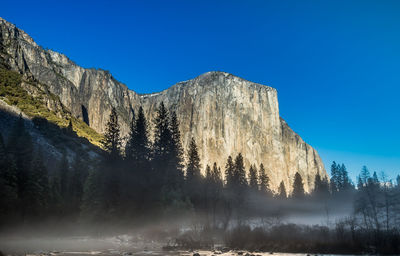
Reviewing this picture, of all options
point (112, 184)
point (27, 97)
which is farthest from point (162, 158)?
point (27, 97)

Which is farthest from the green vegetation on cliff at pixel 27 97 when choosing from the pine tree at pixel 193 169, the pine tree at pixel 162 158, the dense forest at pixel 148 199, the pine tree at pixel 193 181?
the pine tree at pixel 193 181

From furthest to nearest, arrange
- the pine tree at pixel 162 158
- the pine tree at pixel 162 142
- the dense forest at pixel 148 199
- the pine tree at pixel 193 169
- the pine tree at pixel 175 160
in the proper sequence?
1. the pine tree at pixel 193 169
2. the pine tree at pixel 162 142
3. the pine tree at pixel 175 160
4. the pine tree at pixel 162 158
5. the dense forest at pixel 148 199

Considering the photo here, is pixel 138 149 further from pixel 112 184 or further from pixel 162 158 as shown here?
pixel 112 184

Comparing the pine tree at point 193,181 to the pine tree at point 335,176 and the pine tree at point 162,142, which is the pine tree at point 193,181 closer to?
the pine tree at point 162,142

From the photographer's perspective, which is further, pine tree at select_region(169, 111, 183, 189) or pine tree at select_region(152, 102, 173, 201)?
pine tree at select_region(169, 111, 183, 189)

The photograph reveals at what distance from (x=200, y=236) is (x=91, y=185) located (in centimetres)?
1949

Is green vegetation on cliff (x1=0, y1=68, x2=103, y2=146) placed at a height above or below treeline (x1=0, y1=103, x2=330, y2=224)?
above

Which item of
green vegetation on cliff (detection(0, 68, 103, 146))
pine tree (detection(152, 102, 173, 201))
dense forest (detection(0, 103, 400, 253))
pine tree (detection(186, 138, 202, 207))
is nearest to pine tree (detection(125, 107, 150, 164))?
dense forest (detection(0, 103, 400, 253))

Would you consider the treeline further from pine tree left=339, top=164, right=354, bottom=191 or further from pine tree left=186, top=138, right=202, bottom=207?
pine tree left=339, top=164, right=354, bottom=191

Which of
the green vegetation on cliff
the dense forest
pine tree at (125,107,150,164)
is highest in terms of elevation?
the green vegetation on cliff

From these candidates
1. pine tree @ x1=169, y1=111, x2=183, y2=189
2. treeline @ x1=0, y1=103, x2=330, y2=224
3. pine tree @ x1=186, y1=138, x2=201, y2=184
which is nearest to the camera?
treeline @ x1=0, y1=103, x2=330, y2=224

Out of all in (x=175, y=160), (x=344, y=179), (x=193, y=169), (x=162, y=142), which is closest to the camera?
(x=162, y=142)

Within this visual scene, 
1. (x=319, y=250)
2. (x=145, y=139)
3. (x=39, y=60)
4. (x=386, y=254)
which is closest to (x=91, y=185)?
(x=145, y=139)

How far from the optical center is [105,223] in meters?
48.6
